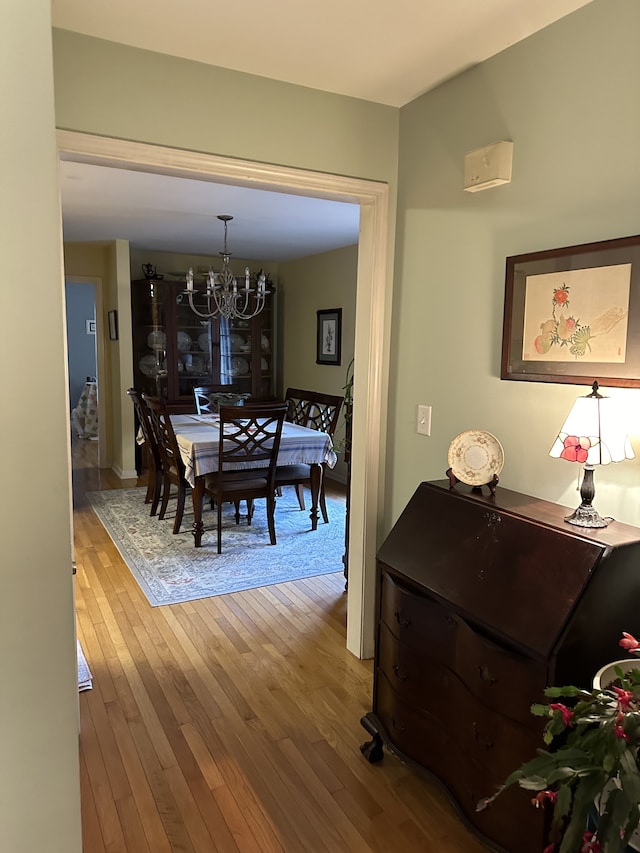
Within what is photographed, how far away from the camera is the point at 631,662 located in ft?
4.53

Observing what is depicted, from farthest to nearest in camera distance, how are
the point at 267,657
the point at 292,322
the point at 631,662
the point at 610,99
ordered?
the point at 292,322, the point at 267,657, the point at 610,99, the point at 631,662

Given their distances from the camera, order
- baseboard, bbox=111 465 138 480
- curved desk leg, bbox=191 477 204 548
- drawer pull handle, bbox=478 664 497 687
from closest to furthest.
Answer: drawer pull handle, bbox=478 664 497 687 < curved desk leg, bbox=191 477 204 548 < baseboard, bbox=111 465 138 480

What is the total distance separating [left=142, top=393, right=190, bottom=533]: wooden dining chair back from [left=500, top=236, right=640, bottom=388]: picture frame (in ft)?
9.01

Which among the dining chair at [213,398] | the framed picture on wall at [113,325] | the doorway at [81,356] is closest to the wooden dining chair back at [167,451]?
the dining chair at [213,398]

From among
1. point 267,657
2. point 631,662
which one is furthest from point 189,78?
point 267,657

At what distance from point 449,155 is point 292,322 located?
4.67m

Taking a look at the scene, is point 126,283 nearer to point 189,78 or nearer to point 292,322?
point 292,322

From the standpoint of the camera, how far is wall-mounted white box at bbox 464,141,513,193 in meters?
1.90

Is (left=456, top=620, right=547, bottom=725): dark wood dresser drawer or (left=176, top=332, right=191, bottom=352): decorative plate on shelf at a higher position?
(left=176, top=332, right=191, bottom=352): decorative plate on shelf

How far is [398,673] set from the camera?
190 cm

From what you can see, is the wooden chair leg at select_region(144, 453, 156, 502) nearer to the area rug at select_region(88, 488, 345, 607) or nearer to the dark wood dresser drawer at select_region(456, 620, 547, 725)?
the area rug at select_region(88, 488, 345, 607)

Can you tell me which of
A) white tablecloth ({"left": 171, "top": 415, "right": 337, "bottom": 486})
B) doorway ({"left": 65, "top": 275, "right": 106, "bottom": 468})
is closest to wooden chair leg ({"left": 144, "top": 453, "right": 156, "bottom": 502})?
white tablecloth ({"left": 171, "top": 415, "right": 337, "bottom": 486})

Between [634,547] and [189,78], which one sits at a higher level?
[189,78]

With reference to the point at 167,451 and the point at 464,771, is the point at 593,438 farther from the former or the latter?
the point at 167,451
